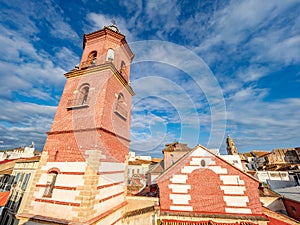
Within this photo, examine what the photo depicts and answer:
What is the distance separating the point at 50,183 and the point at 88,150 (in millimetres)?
3499

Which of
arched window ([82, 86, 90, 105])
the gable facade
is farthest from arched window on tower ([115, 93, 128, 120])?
the gable facade

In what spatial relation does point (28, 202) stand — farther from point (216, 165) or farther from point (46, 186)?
point (216, 165)

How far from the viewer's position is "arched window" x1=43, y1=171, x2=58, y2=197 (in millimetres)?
8545

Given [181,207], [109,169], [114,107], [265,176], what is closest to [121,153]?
[109,169]

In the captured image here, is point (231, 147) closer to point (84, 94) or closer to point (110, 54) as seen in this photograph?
point (110, 54)

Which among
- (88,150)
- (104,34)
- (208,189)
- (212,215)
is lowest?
(212,215)

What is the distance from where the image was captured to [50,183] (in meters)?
8.75

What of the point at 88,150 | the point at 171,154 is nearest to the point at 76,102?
the point at 88,150

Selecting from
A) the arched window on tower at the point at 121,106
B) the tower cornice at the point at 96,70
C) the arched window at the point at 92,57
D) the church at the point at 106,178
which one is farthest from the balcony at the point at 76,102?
the arched window at the point at 92,57

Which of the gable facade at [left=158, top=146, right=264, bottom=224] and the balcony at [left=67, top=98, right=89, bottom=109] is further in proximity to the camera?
the balcony at [left=67, top=98, right=89, bottom=109]

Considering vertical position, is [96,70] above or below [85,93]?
above

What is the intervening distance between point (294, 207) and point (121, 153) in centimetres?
→ 1879

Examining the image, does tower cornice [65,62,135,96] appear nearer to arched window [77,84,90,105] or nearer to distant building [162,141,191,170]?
arched window [77,84,90,105]

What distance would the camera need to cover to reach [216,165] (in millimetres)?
10984
